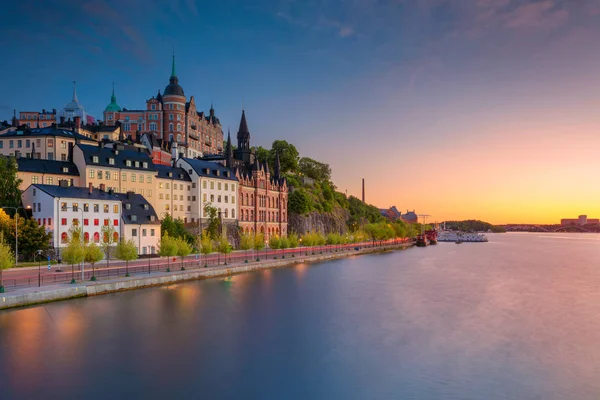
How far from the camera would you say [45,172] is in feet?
203

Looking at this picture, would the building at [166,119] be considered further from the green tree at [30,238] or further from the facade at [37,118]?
the green tree at [30,238]

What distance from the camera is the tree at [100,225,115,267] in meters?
51.5

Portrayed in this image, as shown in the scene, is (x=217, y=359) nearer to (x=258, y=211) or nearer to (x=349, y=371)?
(x=349, y=371)

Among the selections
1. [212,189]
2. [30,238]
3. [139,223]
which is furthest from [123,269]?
[212,189]

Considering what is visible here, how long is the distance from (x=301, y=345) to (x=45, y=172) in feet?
149

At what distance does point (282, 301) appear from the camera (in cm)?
4503

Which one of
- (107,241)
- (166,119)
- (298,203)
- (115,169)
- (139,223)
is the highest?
(166,119)

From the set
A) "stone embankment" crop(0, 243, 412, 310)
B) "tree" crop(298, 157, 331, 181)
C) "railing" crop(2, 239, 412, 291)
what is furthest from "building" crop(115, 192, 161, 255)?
"tree" crop(298, 157, 331, 181)

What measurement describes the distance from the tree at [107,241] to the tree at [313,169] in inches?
3135

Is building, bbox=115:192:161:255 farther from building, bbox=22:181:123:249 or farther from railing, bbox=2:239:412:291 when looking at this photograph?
railing, bbox=2:239:412:291

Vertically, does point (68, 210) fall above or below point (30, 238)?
above

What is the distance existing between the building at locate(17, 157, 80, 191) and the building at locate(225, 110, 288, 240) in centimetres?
3044

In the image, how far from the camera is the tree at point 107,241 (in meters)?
51.5

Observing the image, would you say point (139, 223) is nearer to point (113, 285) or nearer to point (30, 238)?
point (30, 238)
